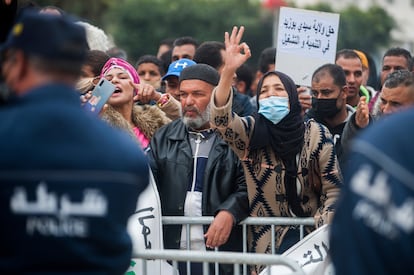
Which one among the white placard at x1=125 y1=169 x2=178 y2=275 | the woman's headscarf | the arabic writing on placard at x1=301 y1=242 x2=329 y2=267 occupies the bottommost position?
the arabic writing on placard at x1=301 y1=242 x2=329 y2=267

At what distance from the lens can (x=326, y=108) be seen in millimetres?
9242

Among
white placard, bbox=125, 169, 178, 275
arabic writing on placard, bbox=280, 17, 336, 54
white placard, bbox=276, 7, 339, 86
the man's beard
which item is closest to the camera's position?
white placard, bbox=125, 169, 178, 275

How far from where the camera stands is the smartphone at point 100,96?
24.0 feet

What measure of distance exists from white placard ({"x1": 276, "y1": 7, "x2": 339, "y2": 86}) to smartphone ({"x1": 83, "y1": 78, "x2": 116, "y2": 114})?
9.98 ft

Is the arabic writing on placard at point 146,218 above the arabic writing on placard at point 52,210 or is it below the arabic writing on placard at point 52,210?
below

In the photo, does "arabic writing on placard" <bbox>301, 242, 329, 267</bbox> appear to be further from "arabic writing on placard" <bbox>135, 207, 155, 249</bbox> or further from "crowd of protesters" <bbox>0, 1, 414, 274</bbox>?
"arabic writing on placard" <bbox>135, 207, 155, 249</bbox>

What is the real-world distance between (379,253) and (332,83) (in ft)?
17.3

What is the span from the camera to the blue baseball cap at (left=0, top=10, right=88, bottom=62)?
4309mm

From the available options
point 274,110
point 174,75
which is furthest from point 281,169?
point 174,75

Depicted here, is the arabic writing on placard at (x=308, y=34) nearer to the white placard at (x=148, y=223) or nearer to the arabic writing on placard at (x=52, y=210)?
the white placard at (x=148, y=223)

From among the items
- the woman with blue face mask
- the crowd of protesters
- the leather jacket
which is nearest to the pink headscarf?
the crowd of protesters

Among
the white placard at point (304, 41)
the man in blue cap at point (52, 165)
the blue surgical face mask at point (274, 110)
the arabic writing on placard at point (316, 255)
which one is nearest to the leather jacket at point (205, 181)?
the blue surgical face mask at point (274, 110)

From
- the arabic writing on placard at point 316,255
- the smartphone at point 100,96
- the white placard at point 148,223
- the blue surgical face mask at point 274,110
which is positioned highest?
the smartphone at point 100,96

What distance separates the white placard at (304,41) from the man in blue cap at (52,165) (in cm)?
589
